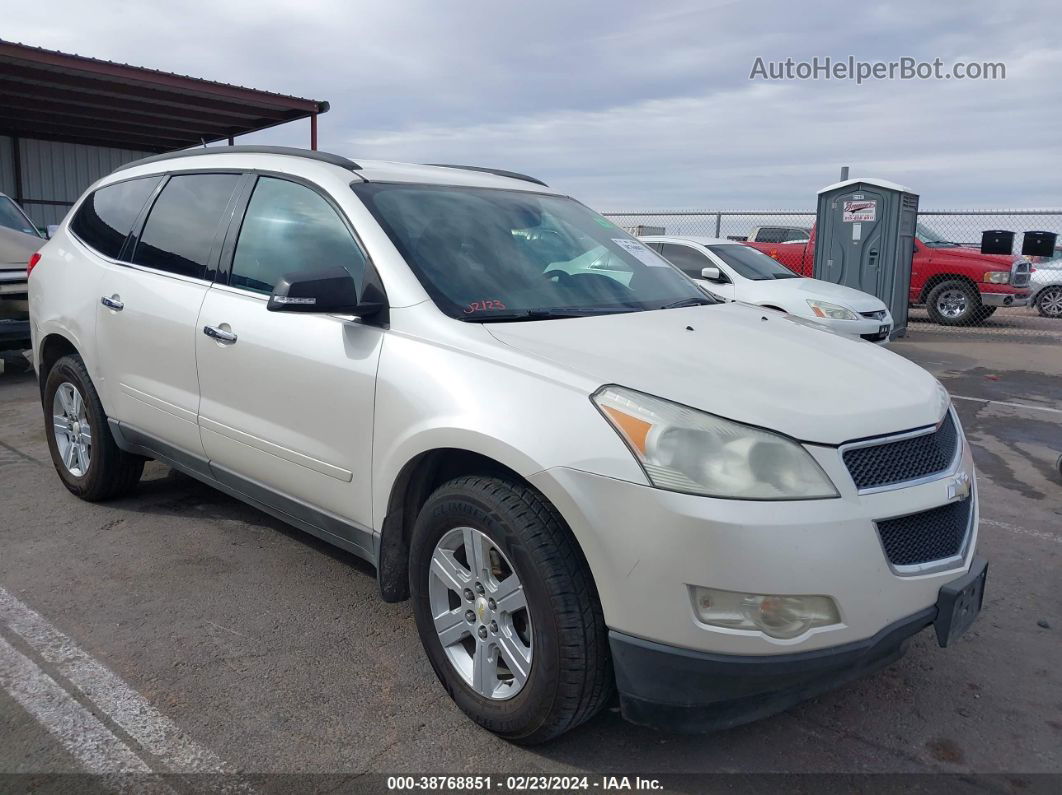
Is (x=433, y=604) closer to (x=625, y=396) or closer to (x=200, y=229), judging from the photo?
(x=625, y=396)

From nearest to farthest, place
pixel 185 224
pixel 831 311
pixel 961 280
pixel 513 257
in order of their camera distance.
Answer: pixel 513 257, pixel 185 224, pixel 831 311, pixel 961 280

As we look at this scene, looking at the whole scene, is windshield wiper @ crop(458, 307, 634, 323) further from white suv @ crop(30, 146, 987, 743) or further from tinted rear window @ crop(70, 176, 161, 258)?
tinted rear window @ crop(70, 176, 161, 258)

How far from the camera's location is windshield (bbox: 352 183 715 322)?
9.90 ft

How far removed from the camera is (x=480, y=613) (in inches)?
102

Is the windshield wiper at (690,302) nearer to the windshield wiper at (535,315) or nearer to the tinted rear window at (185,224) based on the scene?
the windshield wiper at (535,315)

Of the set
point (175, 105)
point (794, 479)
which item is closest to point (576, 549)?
point (794, 479)

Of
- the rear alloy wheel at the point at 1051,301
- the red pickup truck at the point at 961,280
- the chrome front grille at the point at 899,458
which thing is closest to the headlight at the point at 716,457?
the chrome front grille at the point at 899,458

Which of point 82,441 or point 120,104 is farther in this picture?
point 120,104

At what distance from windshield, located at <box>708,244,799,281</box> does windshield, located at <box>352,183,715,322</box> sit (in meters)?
6.60

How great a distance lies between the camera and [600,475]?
88.3 inches

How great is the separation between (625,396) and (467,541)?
66 centimetres

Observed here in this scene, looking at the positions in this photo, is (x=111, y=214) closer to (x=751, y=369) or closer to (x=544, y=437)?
(x=544, y=437)

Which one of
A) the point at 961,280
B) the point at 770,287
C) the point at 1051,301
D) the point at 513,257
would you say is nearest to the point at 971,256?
the point at 961,280

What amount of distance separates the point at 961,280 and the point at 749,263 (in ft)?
19.4
